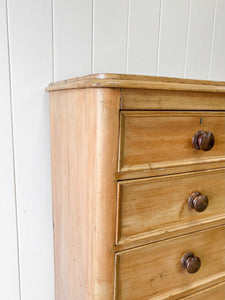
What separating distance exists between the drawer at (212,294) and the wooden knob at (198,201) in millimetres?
280

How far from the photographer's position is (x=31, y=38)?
34.3 inches

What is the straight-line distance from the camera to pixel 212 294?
827 mm

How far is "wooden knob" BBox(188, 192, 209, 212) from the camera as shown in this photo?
2.30 feet

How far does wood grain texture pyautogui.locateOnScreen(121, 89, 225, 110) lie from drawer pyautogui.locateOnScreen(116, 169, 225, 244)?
17cm

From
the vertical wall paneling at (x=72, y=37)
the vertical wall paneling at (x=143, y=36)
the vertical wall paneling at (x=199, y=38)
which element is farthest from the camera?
the vertical wall paneling at (x=199, y=38)

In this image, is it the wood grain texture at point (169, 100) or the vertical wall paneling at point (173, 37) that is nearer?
the wood grain texture at point (169, 100)

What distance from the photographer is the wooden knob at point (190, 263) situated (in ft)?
2.37

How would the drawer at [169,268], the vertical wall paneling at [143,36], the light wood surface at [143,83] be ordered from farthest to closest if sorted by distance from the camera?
the vertical wall paneling at [143,36] → the drawer at [169,268] → the light wood surface at [143,83]

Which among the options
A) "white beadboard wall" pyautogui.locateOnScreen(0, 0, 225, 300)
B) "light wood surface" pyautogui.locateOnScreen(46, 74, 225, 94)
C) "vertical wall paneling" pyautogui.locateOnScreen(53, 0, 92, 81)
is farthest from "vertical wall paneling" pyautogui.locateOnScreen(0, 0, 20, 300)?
"light wood surface" pyautogui.locateOnScreen(46, 74, 225, 94)

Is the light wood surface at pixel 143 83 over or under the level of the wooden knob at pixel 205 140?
over

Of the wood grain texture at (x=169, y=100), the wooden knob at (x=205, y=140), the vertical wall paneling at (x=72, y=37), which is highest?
the vertical wall paneling at (x=72, y=37)

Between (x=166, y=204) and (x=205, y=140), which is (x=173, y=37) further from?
(x=166, y=204)

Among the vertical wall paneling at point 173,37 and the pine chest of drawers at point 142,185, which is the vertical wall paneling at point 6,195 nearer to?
the pine chest of drawers at point 142,185

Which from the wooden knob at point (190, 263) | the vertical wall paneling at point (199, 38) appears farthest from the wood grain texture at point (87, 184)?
the vertical wall paneling at point (199, 38)
